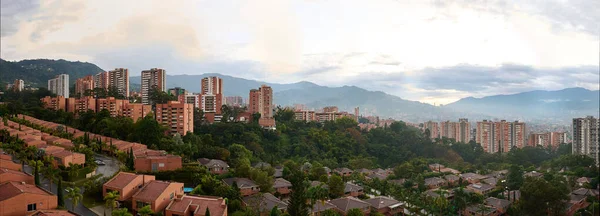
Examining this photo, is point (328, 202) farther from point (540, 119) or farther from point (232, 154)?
point (540, 119)

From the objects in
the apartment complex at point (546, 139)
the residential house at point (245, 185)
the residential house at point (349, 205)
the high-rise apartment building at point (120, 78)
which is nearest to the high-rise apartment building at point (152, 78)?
the high-rise apartment building at point (120, 78)

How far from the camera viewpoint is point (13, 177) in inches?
391

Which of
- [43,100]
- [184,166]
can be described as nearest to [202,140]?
[184,166]

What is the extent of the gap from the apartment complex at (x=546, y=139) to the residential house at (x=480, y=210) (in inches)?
504

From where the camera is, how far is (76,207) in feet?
32.5

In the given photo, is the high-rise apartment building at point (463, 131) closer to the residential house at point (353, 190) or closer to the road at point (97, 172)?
the residential house at point (353, 190)

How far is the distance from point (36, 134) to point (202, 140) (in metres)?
7.41

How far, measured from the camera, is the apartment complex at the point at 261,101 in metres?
35.1

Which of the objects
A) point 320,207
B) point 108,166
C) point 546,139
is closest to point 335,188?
point 320,207

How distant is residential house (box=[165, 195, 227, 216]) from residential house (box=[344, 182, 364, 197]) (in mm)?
7928

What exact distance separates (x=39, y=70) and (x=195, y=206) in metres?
50.8

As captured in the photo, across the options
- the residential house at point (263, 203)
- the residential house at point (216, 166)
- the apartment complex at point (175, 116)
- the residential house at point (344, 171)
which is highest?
the apartment complex at point (175, 116)

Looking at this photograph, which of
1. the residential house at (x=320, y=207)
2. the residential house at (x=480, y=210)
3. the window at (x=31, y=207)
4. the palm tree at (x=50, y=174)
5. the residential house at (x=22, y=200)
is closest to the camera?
the residential house at (x=22, y=200)

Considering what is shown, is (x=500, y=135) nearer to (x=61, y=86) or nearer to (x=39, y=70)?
(x=61, y=86)
